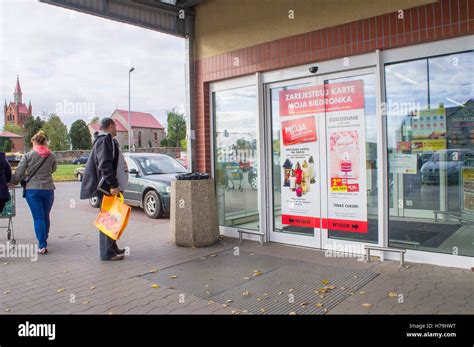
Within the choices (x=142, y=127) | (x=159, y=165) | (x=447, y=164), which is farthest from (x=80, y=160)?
(x=447, y=164)

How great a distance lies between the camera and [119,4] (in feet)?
22.0

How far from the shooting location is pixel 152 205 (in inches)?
407

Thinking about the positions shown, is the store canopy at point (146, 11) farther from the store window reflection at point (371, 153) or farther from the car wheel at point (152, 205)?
the car wheel at point (152, 205)

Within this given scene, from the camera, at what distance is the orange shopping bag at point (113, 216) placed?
226 inches

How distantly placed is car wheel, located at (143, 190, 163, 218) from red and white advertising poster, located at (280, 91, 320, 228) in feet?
14.2

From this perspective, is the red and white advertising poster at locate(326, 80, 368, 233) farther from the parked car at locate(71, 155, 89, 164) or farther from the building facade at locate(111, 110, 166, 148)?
the building facade at locate(111, 110, 166, 148)

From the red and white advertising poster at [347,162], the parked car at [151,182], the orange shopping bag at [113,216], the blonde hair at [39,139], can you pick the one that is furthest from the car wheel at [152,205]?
the red and white advertising poster at [347,162]

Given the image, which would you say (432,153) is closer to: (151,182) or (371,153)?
(371,153)

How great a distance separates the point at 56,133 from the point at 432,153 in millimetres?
69723

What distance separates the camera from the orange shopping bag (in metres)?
5.74

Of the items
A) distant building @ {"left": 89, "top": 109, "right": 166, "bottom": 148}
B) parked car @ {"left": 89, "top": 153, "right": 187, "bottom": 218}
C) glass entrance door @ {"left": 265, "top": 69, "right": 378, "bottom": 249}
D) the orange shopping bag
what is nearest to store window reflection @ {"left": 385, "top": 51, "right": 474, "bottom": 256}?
glass entrance door @ {"left": 265, "top": 69, "right": 378, "bottom": 249}
